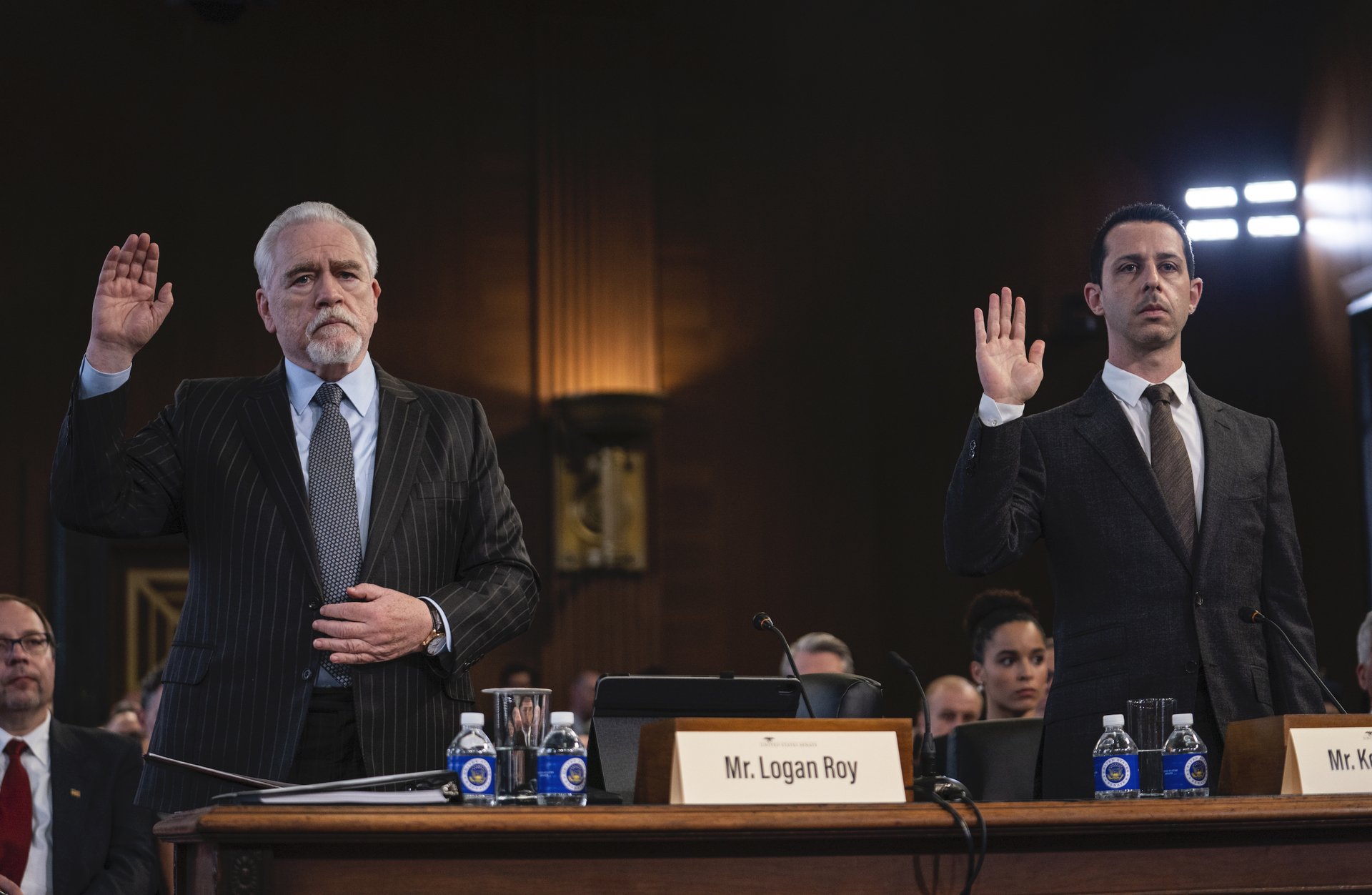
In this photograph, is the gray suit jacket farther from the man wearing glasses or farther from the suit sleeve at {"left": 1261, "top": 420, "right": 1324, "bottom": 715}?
the suit sleeve at {"left": 1261, "top": 420, "right": 1324, "bottom": 715}

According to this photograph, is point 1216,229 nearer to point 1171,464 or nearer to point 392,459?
point 1171,464

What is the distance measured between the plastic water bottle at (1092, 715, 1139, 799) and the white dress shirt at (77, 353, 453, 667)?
3.59 feet

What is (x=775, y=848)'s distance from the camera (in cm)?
167

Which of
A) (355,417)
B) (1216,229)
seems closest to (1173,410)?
(355,417)

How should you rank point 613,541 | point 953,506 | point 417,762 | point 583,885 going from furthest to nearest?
point 613,541 < point 953,506 < point 417,762 < point 583,885

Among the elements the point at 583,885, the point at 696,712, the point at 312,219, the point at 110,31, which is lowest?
the point at 583,885

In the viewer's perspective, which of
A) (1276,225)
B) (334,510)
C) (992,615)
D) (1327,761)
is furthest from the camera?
(1276,225)

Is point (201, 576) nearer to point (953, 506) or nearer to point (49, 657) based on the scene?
point (953, 506)

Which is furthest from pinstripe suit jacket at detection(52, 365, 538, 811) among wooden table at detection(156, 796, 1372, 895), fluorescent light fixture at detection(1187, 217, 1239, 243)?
fluorescent light fixture at detection(1187, 217, 1239, 243)

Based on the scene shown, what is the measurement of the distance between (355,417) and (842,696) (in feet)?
3.17

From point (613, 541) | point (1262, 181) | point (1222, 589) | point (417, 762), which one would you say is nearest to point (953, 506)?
point (1222, 589)

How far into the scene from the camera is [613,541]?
7.19m

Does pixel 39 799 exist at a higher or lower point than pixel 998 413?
lower

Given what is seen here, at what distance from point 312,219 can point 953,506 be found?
1.13m
